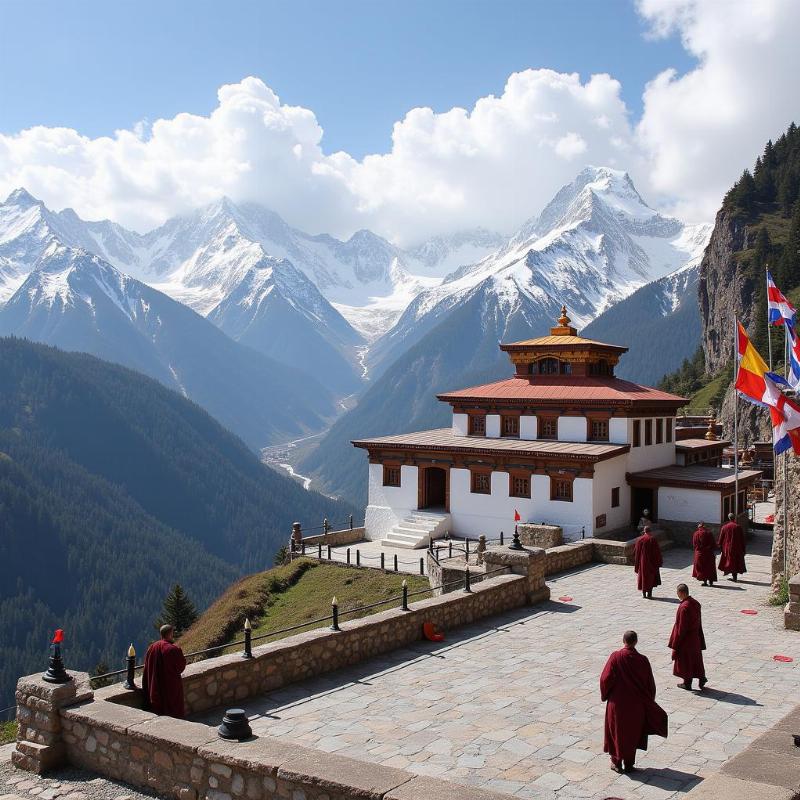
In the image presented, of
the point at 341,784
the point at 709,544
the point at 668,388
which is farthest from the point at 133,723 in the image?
the point at 668,388

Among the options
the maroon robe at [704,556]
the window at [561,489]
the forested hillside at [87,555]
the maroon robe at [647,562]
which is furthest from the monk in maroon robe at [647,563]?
the forested hillside at [87,555]

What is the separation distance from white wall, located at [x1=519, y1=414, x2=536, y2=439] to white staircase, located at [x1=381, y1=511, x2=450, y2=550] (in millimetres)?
5361

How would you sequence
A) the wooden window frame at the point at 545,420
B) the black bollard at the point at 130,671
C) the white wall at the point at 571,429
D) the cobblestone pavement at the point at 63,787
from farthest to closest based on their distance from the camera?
1. the wooden window frame at the point at 545,420
2. the white wall at the point at 571,429
3. the black bollard at the point at 130,671
4. the cobblestone pavement at the point at 63,787

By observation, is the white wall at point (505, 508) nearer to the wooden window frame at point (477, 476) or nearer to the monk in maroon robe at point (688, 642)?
the wooden window frame at point (477, 476)

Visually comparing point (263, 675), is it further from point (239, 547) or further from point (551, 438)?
point (239, 547)

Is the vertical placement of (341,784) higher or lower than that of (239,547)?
higher

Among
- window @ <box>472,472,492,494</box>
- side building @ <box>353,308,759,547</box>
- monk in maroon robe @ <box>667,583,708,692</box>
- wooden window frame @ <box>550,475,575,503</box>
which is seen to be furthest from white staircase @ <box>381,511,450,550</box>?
monk in maroon robe @ <box>667,583,708,692</box>

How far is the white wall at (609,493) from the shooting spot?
33.6m

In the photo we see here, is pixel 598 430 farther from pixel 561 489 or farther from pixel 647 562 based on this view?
pixel 647 562

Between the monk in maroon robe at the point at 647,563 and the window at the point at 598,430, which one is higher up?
the window at the point at 598,430

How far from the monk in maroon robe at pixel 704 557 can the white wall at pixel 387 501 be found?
17748 millimetres

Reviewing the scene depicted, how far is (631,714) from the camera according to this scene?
378 inches

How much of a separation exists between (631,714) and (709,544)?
12.9m

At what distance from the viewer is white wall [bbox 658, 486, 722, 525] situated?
33406mm
